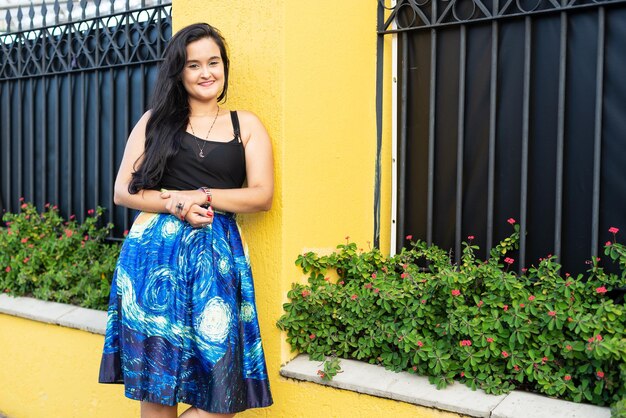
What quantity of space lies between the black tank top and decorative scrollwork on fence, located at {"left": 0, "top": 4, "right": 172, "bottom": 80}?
5.51 ft

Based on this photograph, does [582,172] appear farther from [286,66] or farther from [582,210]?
[286,66]

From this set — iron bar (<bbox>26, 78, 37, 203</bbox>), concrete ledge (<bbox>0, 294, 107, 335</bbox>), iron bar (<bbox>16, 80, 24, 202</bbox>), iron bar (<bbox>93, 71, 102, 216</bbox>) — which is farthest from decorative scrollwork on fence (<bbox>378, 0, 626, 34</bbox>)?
iron bar (<bbox>16, 80, 24, 202</bbox>)

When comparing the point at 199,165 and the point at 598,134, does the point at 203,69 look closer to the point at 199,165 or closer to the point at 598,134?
the point at 199,165

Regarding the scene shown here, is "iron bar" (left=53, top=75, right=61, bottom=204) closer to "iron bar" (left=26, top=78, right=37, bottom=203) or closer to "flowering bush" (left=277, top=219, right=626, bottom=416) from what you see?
"iron bar" (left=26, top=78, right=37, bottom=203)

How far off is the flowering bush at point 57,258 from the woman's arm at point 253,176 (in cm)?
179

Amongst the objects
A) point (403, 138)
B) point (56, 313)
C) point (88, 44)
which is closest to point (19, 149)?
point (88, 44)

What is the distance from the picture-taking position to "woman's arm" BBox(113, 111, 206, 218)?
2.66 m

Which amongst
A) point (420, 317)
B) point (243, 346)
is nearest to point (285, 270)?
point (243, 346)

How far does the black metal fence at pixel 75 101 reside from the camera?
4449 mm

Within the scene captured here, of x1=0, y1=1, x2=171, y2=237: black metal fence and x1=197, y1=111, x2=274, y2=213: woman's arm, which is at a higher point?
x1=0, y1=1, x2=171, y2=237: black metal fence

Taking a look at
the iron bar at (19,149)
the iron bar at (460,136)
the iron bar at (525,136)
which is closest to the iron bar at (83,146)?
the iron bar at (19,149)

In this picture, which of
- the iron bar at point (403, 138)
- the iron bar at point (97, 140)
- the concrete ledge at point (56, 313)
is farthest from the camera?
the iron bar at point (97, 140)

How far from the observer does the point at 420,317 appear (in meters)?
2.85

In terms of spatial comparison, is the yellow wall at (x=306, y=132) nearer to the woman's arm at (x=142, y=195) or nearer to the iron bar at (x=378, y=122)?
the iron bar at (x=378, y=122)
